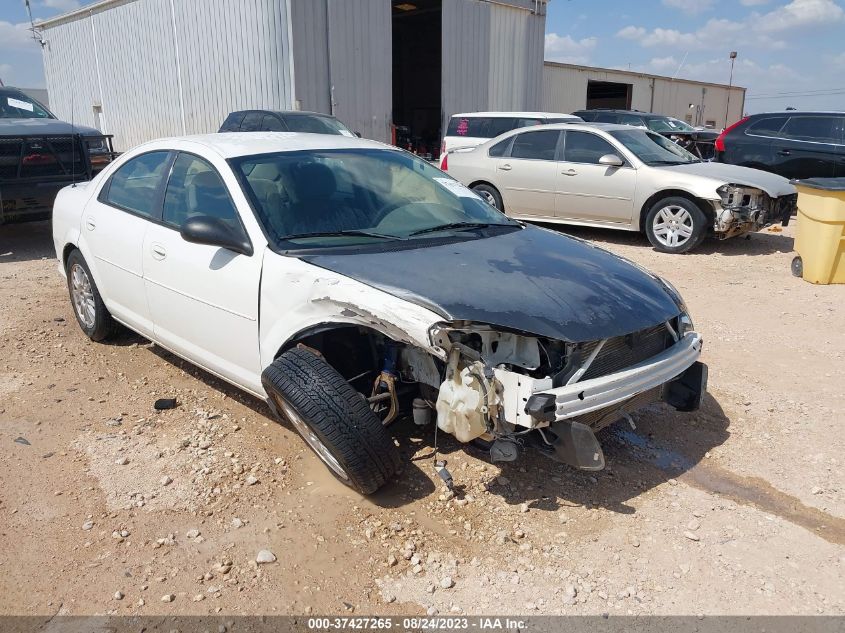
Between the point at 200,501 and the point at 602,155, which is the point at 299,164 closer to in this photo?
the point at 200,501

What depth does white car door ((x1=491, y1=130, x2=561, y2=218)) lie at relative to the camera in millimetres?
9523

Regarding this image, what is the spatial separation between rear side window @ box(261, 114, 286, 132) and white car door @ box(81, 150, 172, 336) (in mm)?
7719

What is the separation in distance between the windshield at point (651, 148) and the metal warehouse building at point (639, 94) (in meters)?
18.6

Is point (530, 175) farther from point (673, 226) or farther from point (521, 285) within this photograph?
point (521, 285)

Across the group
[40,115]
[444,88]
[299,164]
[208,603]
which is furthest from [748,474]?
[444,88]

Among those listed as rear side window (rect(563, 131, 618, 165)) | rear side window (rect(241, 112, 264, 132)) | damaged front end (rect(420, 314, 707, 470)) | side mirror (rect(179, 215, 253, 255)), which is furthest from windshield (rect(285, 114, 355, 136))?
damaged front end (rect(420, 314, 707, 470))

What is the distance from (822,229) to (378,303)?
5.85 meters

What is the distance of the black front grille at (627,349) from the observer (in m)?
2.96

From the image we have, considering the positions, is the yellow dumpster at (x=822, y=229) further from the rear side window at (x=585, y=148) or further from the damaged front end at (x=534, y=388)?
the damaged front end at (x=534, y=388)

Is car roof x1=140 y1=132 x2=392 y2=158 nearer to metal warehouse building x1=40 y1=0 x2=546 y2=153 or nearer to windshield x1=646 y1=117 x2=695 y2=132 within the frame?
metal warehouse building x1=40 y1=0 x2=546 y2=153

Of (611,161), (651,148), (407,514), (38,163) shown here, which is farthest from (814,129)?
(38,163)

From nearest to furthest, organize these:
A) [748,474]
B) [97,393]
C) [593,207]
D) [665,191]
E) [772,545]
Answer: [772,545], [748,474], [97,393], [665,191], [593,207]

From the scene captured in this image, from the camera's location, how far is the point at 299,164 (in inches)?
152

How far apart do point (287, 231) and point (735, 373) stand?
3.21 m
